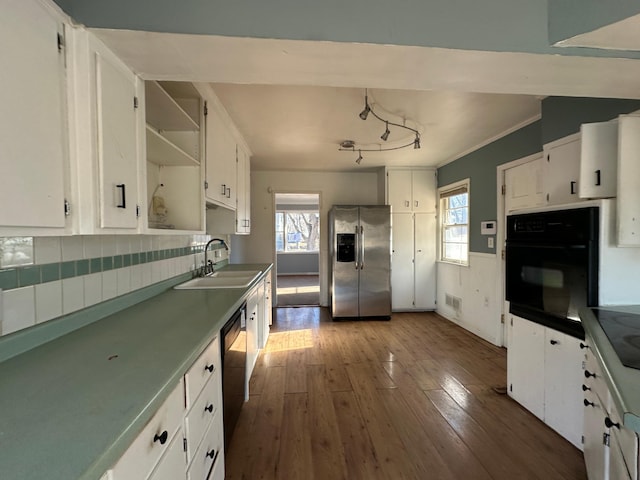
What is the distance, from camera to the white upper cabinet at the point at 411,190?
4.70m

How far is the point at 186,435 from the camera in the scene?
3.33 feet

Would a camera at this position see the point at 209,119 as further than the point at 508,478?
Yes

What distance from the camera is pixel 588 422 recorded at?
1.35 meters

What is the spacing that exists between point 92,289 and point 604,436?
7.31 ft

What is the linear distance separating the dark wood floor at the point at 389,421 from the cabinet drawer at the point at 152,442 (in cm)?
100

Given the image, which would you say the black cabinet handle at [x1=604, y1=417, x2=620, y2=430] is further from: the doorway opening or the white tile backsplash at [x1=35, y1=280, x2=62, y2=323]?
the doorway opening

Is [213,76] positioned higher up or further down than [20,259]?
higher up

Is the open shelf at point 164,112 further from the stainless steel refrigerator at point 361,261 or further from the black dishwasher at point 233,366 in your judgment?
the stainless steel refrigerator at point 361,261

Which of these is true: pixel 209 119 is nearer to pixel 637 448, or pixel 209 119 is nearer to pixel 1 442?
pixel 1 442

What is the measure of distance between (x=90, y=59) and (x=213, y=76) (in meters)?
0.44

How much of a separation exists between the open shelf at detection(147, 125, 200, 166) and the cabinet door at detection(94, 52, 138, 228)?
0.26 m

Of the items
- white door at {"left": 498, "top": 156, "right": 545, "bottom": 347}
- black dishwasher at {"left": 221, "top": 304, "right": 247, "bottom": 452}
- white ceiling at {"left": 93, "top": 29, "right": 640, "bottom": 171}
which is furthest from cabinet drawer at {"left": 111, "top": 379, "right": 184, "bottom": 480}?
white door at {"left": 498, "top": 156, "right": 545, "bottom": 347}

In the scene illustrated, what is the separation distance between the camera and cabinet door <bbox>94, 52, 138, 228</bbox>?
3.44 ft

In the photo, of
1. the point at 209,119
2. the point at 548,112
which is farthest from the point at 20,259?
the point at 548,112
